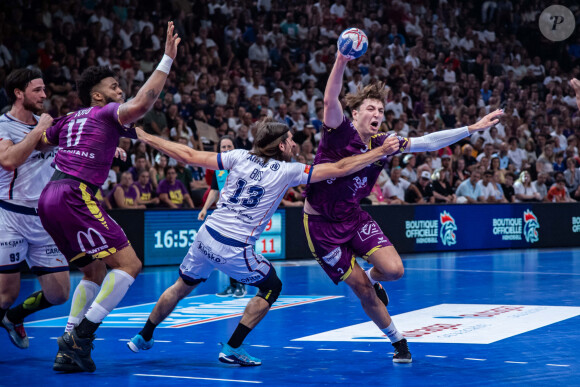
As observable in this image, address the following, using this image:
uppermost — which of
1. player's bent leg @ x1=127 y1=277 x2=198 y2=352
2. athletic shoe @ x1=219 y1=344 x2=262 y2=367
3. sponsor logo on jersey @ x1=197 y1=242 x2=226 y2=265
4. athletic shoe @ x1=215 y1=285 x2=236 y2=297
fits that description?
sponsor logo on jersey @ x1=197 y1=242 x2=226 y2=265

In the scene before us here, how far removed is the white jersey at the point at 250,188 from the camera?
6457mm

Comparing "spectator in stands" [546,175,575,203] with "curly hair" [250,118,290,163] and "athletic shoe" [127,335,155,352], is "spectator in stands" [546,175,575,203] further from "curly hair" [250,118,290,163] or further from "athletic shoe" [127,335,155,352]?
"athletic shoe" [127,335,155,352]

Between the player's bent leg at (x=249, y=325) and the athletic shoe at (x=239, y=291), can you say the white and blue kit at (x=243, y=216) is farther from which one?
the athletic shoe at (x=239, y=291)

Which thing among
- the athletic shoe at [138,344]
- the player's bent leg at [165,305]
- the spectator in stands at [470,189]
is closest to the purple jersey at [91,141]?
the player's bent leg at [165,305]

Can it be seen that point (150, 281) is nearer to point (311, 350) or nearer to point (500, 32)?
point (311, 350)

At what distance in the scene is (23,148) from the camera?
21.1ft

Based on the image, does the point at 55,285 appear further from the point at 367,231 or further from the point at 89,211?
the point at 367,231

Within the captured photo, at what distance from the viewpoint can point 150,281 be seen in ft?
42.4

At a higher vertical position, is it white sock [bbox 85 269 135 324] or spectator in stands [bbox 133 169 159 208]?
spectator in stands [bbox 133 169 159 208]

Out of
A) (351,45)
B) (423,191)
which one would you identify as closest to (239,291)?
(351,45)

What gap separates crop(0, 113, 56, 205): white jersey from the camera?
6.90 m

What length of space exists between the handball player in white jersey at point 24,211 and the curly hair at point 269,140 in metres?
1.89

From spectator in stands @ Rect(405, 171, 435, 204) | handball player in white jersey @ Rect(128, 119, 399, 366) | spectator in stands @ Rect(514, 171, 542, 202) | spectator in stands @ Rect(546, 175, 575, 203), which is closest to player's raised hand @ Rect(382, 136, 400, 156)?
handball player in white jersey @ Rect(128, 119, 399, 366)

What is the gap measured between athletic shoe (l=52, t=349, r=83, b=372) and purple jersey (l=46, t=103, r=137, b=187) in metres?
1.37
